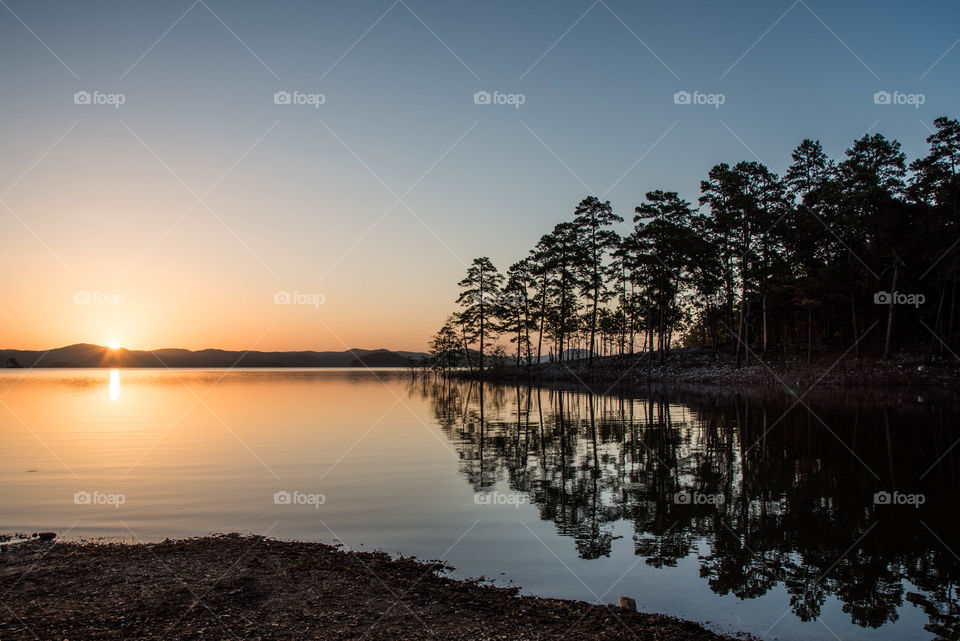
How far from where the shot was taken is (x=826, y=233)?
57.4 m

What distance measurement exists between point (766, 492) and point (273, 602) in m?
12.3

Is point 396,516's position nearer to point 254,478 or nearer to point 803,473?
point 254,478
